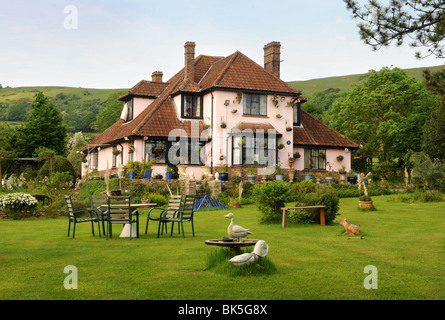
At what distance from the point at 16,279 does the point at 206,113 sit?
85.0ft

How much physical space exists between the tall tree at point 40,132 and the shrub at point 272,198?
37235mm

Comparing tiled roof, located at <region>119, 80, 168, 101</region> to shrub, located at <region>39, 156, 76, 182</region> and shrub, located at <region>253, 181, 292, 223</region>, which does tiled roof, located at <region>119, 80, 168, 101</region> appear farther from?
shrub, located at <region>253, 181, 292, 223</region>

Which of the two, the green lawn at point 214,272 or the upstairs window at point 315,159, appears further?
the upstairs window at point 315,159

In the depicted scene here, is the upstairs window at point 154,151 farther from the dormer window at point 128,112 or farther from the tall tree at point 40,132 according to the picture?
the tall tree at point 40,132

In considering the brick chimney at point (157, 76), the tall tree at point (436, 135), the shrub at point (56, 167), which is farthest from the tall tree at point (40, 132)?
the tall tree at point (436, 135)

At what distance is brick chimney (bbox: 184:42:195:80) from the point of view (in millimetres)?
35312

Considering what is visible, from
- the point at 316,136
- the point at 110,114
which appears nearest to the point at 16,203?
the point at 316,136

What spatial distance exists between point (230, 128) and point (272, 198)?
1508 cm

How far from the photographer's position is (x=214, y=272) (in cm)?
912

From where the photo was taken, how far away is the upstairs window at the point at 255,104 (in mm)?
33406

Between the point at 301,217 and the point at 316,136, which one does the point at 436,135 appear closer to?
the point at 316,136

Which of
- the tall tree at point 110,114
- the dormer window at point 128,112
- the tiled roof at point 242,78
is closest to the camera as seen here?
the tiled roof at point 242,78
